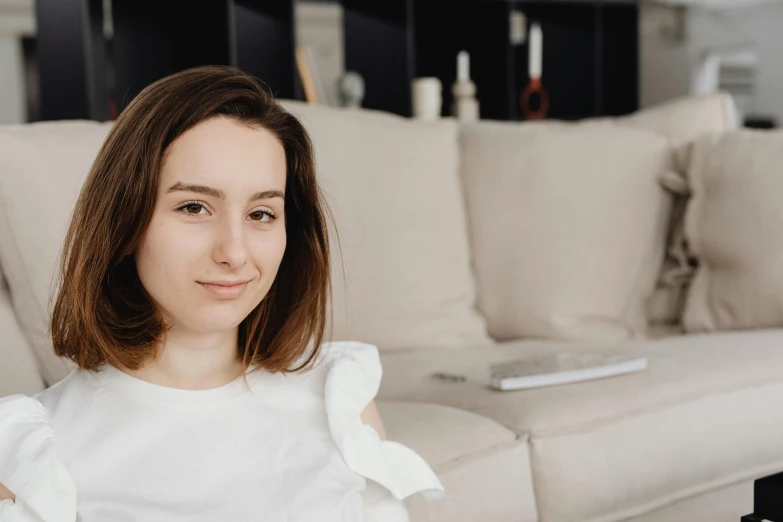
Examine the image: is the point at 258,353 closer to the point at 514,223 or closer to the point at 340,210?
the point at 340,210

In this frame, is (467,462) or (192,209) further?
(467,462)

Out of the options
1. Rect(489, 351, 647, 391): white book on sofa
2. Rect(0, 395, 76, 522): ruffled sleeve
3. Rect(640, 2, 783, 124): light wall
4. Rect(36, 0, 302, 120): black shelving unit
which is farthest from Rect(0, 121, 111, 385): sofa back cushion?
Rect(640, 2, 783, 124): light wall

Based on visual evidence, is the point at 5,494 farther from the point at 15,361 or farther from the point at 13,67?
the point at 13,67

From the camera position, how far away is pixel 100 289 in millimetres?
961

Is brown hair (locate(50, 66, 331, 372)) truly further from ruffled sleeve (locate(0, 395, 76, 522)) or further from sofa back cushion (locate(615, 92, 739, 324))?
sofa back cushion (locate(615, 92, 739, 324))

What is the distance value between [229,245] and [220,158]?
Answer: 93 millimetres

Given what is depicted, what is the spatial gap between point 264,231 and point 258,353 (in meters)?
0.17

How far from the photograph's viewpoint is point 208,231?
942mm

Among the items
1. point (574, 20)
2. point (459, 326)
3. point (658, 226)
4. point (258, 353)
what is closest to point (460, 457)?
point (258, 353)

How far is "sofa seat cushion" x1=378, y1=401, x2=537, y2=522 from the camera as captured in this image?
3.89 ft

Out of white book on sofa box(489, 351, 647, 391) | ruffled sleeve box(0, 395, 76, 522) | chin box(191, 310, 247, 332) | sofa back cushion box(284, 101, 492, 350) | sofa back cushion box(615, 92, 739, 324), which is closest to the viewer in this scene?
ruffled sleeve box(0, 395, 76, 522)

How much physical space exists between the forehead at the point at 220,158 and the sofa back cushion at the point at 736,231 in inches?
51.4

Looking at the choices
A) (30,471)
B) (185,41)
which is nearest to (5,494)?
(30,471)

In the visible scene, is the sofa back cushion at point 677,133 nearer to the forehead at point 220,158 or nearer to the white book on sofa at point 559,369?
the white book on sofa at point 559,369
